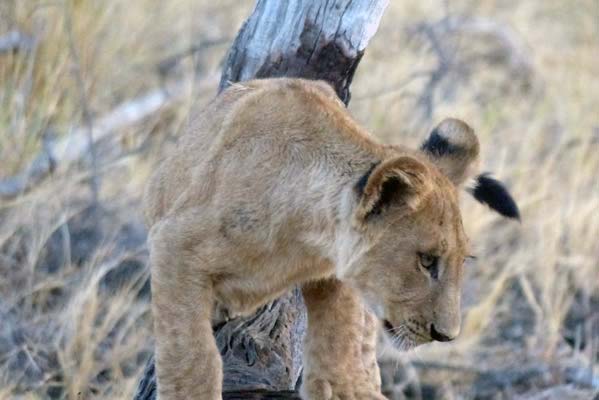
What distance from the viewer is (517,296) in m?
6.38

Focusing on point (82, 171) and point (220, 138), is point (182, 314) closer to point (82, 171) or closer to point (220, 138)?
point (220, 138)

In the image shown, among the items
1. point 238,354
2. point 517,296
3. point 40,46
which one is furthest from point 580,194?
point 238,354

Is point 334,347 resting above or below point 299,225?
below

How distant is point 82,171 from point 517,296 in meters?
2.21

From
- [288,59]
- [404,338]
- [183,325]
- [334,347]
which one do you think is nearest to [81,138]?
[288,59]

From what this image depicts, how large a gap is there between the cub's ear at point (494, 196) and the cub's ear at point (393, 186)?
0.39m

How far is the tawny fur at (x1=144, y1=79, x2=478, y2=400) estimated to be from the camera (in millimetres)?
3178

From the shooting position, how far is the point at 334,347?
141 inches

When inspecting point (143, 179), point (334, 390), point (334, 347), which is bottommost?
point (143, 179)

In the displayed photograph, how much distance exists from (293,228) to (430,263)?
0.36 m

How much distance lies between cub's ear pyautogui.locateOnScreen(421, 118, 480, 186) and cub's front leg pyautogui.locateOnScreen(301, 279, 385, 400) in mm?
440

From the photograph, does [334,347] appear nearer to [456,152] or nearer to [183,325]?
[183,325]

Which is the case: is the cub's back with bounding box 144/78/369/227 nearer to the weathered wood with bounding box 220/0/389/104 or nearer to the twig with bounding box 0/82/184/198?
the weathered wood with bounding box 220/0/389/104

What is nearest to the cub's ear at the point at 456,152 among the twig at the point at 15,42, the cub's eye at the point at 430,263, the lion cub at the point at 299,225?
the lion cub at the point at 299,225
